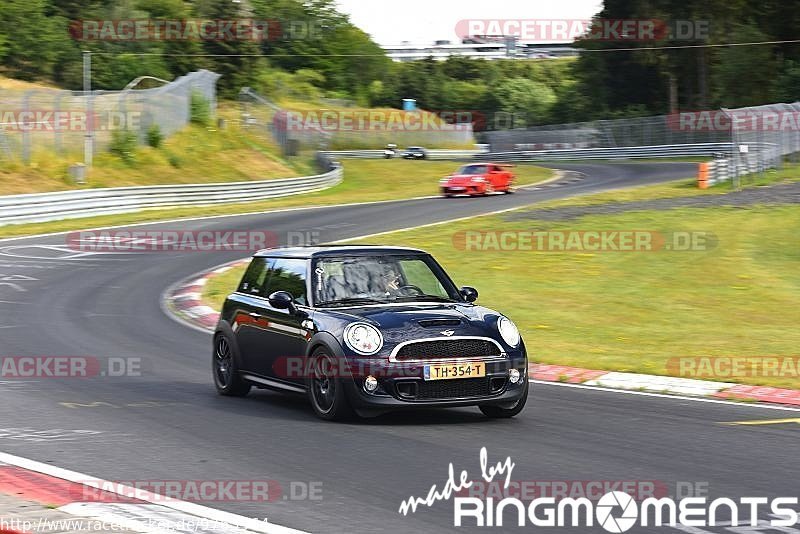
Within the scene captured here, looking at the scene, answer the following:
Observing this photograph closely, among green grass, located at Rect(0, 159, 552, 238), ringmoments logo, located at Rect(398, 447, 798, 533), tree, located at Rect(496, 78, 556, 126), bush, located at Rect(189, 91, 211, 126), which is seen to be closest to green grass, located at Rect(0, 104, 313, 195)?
bush, located at Rect(189, 91, 211, 126)

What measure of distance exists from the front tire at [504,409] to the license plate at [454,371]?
42 cm

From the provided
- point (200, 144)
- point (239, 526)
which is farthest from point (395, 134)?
point (239, 526)

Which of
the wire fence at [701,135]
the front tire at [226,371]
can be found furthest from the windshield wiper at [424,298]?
the wire fence at [701,135]

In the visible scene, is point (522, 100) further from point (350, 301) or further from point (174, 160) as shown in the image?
point (350, 301)

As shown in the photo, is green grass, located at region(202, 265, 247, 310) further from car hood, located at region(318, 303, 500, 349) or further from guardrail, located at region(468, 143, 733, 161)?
guardrail, located at region(468, 143, 733, 161)

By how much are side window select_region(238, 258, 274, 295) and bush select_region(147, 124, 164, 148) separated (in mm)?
35286

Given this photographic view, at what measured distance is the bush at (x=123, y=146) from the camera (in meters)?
43.2

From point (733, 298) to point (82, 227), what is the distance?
18213 millimetres

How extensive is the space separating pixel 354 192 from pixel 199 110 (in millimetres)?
8075

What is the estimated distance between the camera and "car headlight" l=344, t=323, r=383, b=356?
30.4 ft

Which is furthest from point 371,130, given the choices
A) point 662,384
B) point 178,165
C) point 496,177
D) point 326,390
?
point 326,390

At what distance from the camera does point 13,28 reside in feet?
240

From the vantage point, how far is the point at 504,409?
9773mm

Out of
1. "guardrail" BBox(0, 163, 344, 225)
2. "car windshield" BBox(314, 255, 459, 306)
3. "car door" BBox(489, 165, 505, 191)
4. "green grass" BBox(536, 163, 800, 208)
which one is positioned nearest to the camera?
"car windshield" BBox(314, 255, 459, 306)
